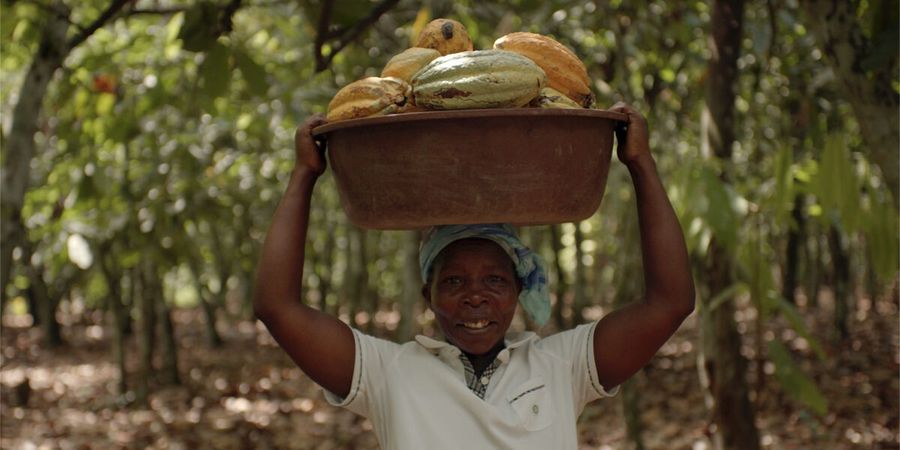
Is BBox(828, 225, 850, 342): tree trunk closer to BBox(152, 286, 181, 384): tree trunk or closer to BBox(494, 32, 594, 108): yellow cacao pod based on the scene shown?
BBox(152, 286, 181, 384): tree trunk

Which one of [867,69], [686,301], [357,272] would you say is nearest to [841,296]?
[357,272]

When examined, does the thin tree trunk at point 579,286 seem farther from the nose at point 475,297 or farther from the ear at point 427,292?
the nose at point 475,297

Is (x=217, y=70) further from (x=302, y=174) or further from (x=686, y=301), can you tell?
(x=686, y=301)

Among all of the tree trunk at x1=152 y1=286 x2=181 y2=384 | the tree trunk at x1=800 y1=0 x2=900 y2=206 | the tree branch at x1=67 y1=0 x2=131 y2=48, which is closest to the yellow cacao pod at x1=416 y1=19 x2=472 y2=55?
the tree trunk at x1=800 y1=0 x2=900 y2=206

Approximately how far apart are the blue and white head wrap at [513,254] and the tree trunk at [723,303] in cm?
159

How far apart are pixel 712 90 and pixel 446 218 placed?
7.23 feet

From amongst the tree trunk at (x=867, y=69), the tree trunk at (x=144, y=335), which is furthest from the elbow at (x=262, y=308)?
the tree trunk at (x=144, y=335)

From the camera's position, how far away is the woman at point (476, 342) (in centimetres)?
170

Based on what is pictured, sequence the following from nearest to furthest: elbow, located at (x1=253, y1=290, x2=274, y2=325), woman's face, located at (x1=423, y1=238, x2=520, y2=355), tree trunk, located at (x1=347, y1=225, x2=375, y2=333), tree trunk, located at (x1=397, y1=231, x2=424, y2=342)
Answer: elbow, located at (x1=253, y1=290, x2=274, y2=325), woman's face, located at (x1=423, y1=238, x2=520, y2=355), tree trunk, located at (x1=397, y1=231, x2=424, y2=342), tree trunk, located at (x1=347, y1=225, x2=375, y2=333)

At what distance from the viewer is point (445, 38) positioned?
1.64 meters

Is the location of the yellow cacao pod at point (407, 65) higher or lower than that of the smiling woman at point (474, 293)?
higher

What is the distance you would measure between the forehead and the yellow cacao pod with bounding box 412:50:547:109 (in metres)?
0.41

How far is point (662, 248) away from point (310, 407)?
480cm

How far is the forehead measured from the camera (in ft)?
5.85
